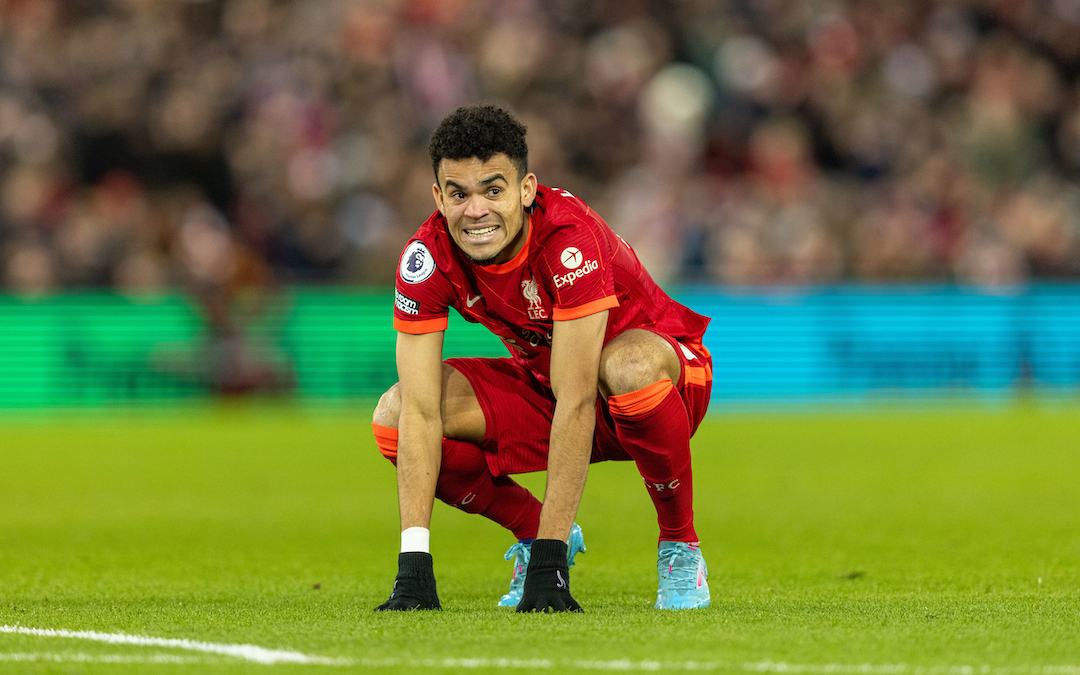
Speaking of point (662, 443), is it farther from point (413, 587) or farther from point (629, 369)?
point (413, 587)

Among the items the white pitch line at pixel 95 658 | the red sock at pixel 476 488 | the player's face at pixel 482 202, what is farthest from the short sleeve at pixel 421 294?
the white pitch line at pixel 95 658

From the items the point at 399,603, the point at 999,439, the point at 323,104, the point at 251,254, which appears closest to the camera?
the point at 399,603

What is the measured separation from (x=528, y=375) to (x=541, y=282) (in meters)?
0.64

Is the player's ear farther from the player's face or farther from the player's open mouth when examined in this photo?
the player's open mouth

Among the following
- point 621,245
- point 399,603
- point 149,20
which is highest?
point 149,20

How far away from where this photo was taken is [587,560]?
6289 mm

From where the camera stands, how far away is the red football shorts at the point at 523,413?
5.16 metres

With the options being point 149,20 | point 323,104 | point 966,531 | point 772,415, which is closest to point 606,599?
point 966,531

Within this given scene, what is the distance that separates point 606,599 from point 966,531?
266 cm

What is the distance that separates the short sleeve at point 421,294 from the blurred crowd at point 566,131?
1044cm

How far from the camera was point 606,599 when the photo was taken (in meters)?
5.10

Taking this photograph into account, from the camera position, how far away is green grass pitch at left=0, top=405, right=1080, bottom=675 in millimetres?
3846

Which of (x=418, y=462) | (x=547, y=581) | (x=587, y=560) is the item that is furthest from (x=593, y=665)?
(x=587, y=560)

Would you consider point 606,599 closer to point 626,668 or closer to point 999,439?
point 626,668
